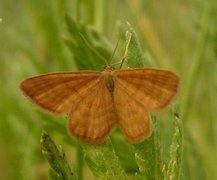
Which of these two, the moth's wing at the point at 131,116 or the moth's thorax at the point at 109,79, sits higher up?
the moth's thorax at the point at 109,79

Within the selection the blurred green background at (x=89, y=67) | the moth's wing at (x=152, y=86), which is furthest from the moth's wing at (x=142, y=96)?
the blurred green background at (x=89, y=67)

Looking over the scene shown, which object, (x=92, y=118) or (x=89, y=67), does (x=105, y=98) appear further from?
(x=89, y=67)

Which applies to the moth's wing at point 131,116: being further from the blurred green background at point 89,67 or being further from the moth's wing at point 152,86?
the blurred green background at point 89,67

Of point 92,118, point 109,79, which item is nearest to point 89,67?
point 109,79

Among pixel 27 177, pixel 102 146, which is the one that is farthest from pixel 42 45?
pixel 102 146

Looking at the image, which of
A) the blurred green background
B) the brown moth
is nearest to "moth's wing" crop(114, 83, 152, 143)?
the brown moth

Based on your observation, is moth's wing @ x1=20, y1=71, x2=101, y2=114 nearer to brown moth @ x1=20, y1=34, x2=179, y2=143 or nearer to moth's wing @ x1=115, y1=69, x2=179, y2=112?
brown moth @ x1=20, y1=34, x2=179, y2=143

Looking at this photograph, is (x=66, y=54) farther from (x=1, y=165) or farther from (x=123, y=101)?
(x=1, y=165)

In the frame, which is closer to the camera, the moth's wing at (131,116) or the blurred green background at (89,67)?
the moth's wing at (131,116)
